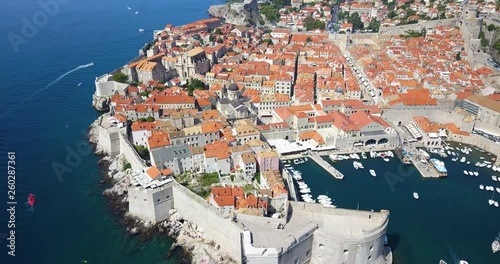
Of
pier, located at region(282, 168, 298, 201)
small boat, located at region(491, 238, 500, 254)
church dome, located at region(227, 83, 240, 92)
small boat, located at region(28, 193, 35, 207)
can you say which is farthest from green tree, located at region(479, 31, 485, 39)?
small boat, located at region(28, 193, 35, 207)

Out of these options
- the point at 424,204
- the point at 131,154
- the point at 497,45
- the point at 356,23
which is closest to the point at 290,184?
the point at 424,204

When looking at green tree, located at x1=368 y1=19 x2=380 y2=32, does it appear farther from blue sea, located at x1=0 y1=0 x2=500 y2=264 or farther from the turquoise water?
blue sea, located at x1=0 y1=0 x2=500 y2=264

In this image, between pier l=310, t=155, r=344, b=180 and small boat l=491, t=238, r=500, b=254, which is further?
pier l=310, t=155, r=344, b=180

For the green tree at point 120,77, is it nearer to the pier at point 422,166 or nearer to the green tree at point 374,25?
the pier at point 422,166

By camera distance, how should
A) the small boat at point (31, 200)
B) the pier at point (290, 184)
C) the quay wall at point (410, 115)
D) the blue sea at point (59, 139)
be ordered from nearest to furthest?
the blue sea at point (59, 139) → the pier at point (290, 184) → the small boat at point (31, 200) → the quay wall at point (410, 115)

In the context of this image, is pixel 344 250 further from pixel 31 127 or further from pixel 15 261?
pixel 31 127

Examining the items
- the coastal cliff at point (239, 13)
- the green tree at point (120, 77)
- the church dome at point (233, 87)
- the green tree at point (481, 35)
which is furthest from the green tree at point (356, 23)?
the green tree at point (120, 77)

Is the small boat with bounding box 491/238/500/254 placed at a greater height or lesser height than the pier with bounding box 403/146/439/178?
lesser

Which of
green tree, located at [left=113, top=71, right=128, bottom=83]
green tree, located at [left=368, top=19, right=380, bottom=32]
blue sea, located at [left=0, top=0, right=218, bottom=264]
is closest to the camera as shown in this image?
blue sea, located at [left=0, top=0, right=218, bottom=264]
